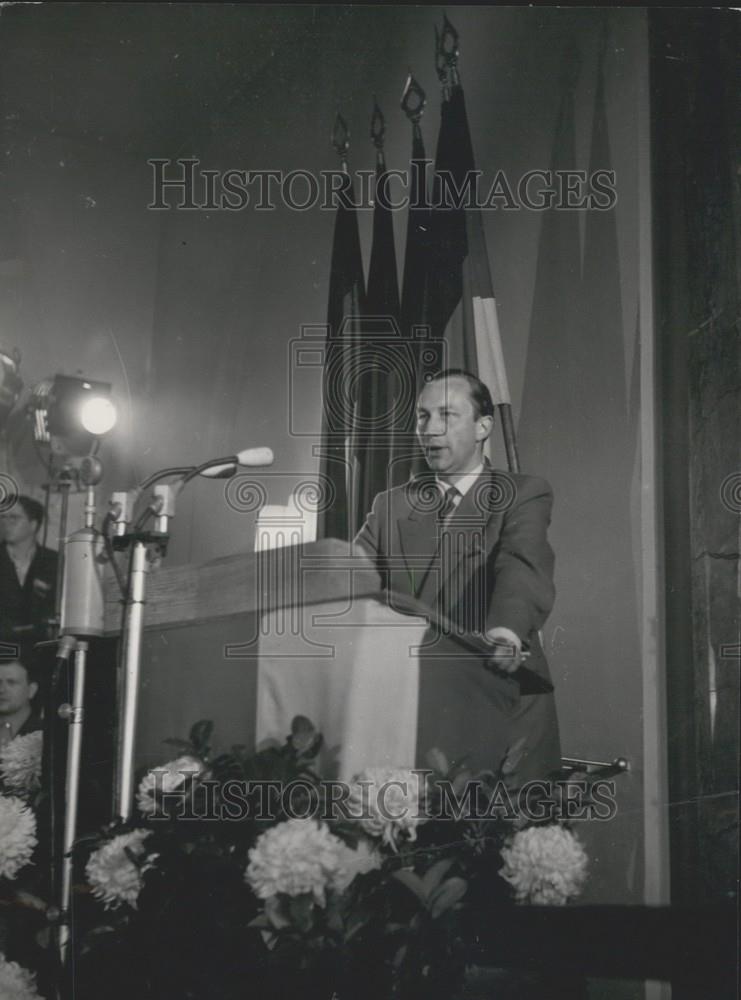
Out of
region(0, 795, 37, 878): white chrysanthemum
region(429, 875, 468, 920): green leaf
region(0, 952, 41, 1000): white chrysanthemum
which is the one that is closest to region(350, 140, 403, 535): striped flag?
region(429, 875, 468, 920): green leaf

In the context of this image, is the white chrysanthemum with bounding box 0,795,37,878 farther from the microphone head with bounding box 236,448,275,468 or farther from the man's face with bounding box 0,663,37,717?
the microphone head with bounding box 236,448,275,468

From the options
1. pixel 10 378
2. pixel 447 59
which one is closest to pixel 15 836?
pixel 10 378

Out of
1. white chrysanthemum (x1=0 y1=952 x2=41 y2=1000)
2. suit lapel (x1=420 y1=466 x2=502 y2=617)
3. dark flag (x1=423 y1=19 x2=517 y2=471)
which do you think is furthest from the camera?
dark flag (x1=423 y1=19 x2=517 y2=471)

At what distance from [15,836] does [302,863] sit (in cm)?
62

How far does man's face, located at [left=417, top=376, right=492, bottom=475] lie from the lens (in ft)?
7.39

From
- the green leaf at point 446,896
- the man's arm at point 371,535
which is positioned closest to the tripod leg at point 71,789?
the man's arm at point 371,535

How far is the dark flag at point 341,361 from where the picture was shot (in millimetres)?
2232

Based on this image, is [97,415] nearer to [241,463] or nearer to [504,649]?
[241,463]

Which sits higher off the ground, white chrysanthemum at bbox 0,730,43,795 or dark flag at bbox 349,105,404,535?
dark flag at bbox 349,105,404,535

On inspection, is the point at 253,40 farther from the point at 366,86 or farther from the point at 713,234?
the point at 713,234

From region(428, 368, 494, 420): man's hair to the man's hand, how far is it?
458 millimetres

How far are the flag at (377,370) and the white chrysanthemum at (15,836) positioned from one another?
889mm

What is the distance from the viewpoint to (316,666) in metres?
2.08

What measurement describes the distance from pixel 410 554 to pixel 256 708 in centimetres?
44
